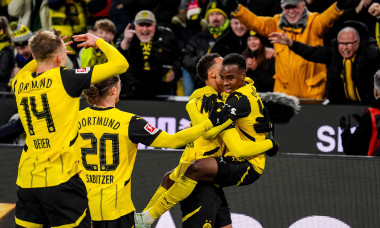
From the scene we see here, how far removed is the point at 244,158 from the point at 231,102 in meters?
0.51

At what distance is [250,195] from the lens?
6812 mm

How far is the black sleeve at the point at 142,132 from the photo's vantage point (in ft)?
17.2

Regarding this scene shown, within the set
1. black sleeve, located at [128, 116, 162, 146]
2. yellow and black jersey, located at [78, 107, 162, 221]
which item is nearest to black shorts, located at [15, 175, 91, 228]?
yellow and black jersey, located at [78, 107, 162, 221]

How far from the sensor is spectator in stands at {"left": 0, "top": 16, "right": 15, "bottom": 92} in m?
11.0

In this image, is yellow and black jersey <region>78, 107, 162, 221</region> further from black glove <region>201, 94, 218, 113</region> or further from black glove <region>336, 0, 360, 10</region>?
black glove <region>336, 0, 360, 10</region>

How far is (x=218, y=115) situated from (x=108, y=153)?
2.97 ft

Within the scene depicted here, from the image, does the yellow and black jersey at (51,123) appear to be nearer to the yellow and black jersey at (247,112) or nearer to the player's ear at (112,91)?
the player's ear at (112,91)

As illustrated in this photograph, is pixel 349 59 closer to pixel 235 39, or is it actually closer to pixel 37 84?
pixel 235 39

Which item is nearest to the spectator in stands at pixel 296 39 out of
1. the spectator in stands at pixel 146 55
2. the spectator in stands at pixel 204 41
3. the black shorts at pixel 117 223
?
the spectator in stands at pixel 204 41

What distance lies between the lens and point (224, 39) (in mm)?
9836

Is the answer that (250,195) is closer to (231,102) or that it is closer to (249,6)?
(231,102)

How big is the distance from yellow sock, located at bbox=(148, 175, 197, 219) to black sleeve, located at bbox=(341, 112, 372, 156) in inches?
104

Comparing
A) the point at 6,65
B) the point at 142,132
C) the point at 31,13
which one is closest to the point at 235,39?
the point at 31,13

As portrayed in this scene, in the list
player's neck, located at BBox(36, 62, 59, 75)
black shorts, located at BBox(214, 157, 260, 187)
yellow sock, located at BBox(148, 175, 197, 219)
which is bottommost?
yellow sock, located at BBox(148, 175, 197, 219)
